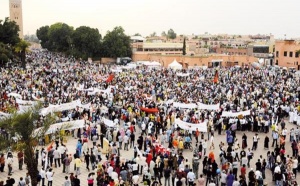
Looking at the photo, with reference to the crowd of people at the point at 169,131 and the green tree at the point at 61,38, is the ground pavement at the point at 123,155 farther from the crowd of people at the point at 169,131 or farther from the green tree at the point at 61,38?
the green tree at the point at 61,38

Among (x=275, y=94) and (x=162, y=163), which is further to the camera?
(x=275, y=94)

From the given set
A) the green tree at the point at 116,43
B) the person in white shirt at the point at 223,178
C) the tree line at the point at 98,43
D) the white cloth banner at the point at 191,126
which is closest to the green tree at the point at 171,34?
the tree line at the point at 98,43

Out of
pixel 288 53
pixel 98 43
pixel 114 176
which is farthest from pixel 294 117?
pixel 98 43

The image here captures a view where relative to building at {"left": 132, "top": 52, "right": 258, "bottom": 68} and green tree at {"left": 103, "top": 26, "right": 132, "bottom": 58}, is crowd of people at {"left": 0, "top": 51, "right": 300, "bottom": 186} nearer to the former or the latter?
building at {"left": 132, "top": 52, "right": 258, "bottom": 68}

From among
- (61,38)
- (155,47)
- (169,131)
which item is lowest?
(169,131)

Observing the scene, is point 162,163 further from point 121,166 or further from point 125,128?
point 125,128

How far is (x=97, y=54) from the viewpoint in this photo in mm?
69062

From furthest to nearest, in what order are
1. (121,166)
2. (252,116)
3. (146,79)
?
(146,79) → (252,116) → (121,166)

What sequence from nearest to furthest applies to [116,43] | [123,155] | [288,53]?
[123,155] → [288,53] → [116,43]

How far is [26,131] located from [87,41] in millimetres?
58513

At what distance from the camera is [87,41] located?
224 feet

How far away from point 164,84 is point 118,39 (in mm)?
34553

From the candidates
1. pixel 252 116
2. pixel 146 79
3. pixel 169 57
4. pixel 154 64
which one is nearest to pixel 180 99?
pixel 252 116

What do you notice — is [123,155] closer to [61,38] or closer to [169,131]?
[169,131]
